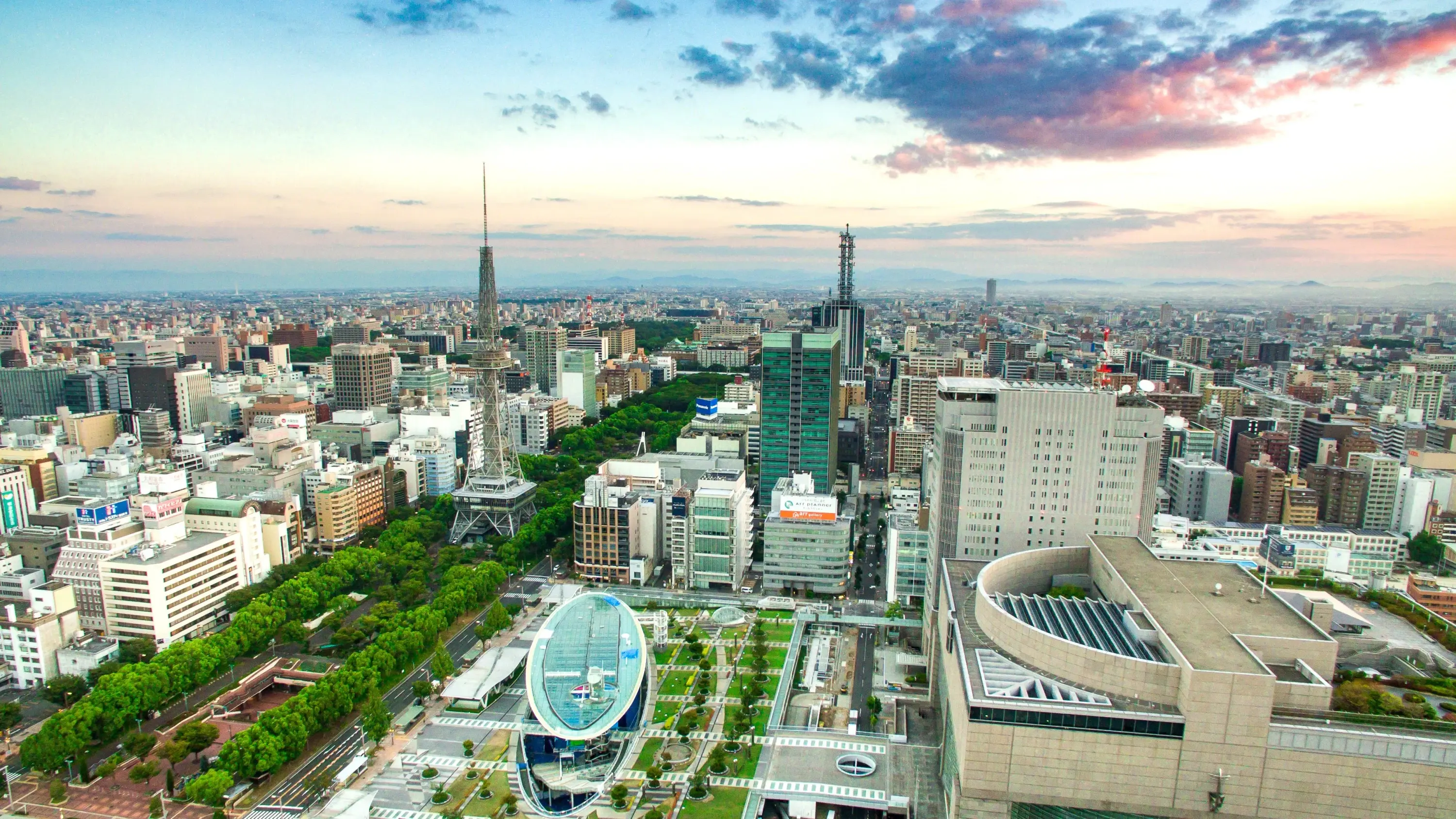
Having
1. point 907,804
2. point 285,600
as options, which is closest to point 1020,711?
point 907,804

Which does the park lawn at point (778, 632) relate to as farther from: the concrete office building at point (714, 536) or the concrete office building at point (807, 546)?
the concrete office building at point (714, 536)

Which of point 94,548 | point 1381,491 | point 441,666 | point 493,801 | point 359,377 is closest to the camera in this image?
point 493,801

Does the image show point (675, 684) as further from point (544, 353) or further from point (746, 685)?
point (544, 353)

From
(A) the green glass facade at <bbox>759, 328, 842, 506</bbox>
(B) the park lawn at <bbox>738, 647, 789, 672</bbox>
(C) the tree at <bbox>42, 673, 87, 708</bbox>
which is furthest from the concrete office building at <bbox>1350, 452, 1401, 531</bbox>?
(C) the tree at <bbox>42, 673, 87, 708</bbox>

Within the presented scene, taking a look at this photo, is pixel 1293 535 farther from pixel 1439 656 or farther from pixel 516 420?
pixel 516 420

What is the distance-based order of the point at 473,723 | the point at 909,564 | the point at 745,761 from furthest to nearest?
1. the point at 909,564
2. the point at 473,723
3. the point at 745,761

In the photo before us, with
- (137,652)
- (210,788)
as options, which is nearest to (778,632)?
(210,788)
